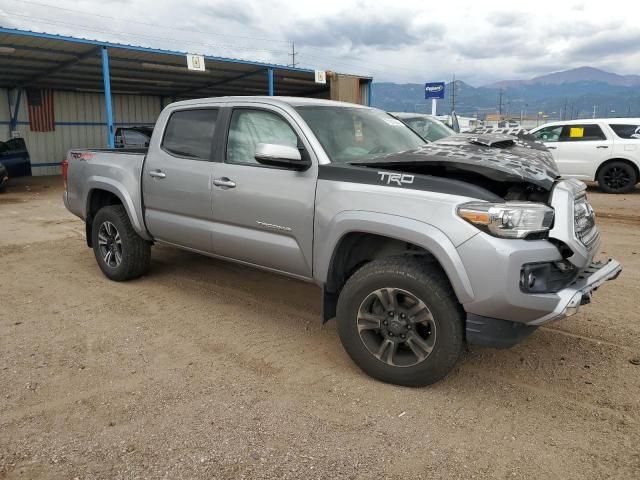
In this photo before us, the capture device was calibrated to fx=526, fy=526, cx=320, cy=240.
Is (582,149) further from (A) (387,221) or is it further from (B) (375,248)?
(A) (387,221)

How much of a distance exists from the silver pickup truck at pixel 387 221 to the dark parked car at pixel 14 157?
13067mm

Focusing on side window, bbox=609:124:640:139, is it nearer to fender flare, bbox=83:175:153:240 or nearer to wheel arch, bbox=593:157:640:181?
wheel arch, bbox=593:157:640:181

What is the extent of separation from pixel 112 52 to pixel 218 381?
14.2 m

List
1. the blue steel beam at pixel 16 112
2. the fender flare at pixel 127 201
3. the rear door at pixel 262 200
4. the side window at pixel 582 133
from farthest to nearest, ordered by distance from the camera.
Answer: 1. the blue steel beam at pixel 16 112
2. the side window at pixel 582 133
3. the fender flare at pixel 127 201
4. the rear door at pixel 262 200

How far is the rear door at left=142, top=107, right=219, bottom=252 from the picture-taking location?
4.51m

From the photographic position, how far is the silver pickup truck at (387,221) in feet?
9.70

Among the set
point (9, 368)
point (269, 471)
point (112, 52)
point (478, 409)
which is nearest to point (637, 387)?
point (478, 409)

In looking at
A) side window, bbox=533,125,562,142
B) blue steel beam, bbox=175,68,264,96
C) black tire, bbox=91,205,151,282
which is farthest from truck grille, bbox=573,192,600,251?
blue steel beam, bbox=175,68,264,96

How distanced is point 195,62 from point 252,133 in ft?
41.2

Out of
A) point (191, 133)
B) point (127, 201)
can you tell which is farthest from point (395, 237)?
point (127, 201)

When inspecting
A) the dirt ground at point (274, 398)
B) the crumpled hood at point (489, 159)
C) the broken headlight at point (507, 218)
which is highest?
the crumpled hood at point (489, 159)

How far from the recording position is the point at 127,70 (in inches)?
710

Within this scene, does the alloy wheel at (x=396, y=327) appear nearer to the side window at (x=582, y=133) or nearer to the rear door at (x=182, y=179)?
the rear door at (x=182, y=179)

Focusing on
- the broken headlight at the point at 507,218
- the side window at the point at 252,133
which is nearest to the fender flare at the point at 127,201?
the side window at the point at 252,133
